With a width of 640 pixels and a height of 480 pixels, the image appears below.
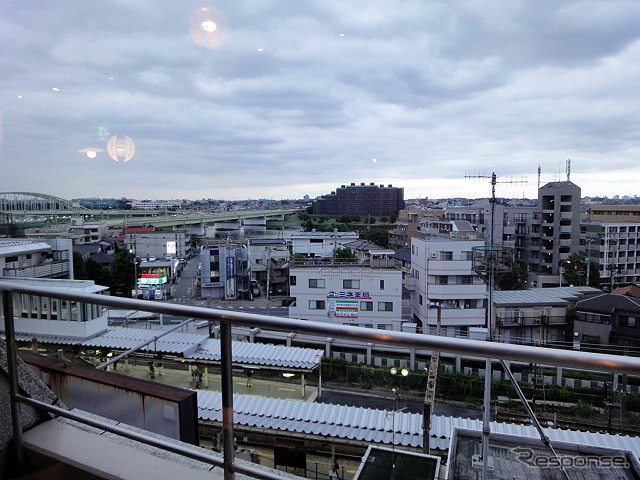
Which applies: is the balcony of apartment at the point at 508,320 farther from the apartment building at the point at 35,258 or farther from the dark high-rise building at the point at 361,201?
the dark high-rise building at the point at 361,201

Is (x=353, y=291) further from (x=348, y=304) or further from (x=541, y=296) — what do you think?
(x=541, y=296)

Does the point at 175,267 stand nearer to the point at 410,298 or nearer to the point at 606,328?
the point at 410,298

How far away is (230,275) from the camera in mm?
10492

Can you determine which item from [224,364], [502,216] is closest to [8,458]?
[224,364]

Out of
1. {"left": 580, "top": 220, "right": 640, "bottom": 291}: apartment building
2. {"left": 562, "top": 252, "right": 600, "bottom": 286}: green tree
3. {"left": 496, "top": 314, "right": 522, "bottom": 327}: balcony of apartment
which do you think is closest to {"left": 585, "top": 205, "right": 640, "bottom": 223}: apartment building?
{"left": 580, "top": 220, "right": 640, "bottom": 291}: apartment building

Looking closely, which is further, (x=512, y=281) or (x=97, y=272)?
(x=512, y=281)

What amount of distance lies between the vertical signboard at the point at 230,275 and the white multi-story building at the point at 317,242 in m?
2.56

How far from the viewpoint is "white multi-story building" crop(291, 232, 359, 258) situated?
13.7 m

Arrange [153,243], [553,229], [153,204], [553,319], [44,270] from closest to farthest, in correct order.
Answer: [44,270] → [553,319] → [153,243] → [153,204] → [553,229]

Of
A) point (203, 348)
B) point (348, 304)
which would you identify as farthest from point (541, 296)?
point (203, 348)

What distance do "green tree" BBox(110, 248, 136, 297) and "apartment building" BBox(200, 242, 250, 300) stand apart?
2.37 metres

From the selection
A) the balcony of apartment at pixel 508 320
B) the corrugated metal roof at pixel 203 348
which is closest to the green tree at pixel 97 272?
the corrugated metal roof at pixel 203 348

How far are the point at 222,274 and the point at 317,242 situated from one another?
4.98m

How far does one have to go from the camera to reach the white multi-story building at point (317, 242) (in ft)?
44.8
